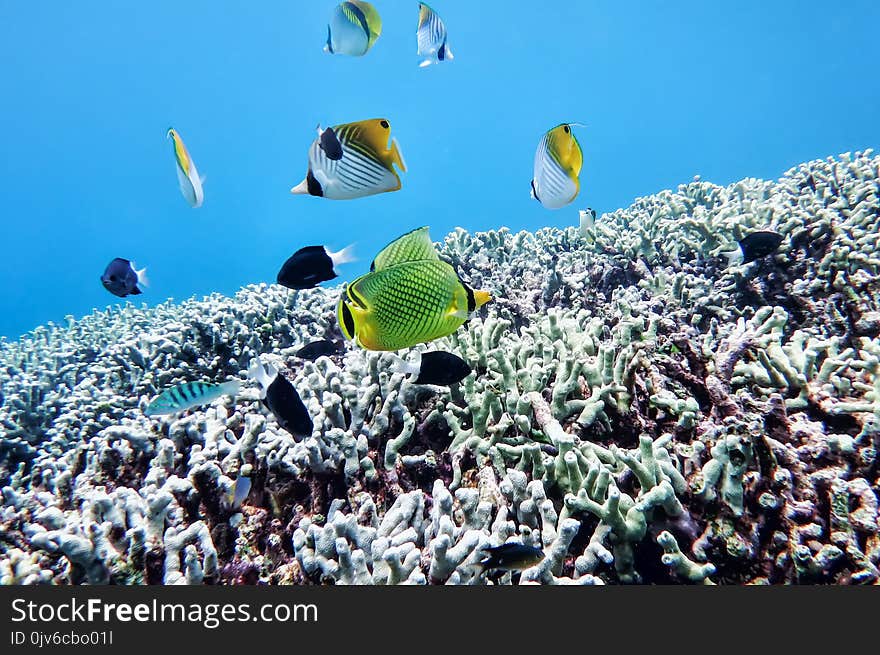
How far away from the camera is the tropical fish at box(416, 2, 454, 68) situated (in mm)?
3793

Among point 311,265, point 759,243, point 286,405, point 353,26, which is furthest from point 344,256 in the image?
point 759,243

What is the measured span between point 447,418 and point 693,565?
1390 mm

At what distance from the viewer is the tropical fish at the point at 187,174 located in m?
2.44

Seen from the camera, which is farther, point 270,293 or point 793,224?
point 270,293

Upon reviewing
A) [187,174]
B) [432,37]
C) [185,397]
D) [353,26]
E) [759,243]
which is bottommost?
[185,397]

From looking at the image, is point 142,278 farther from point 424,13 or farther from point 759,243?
point 759,243

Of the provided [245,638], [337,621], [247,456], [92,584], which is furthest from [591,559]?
[92,584]

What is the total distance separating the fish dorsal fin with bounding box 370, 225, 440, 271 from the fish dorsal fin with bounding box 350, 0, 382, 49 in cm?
226

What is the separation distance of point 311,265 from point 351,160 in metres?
1.06

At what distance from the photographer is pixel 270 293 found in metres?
5.93

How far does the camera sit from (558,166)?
8.52 feet

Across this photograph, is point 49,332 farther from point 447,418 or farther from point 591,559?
point 591,559

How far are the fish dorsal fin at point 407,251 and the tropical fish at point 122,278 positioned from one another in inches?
134

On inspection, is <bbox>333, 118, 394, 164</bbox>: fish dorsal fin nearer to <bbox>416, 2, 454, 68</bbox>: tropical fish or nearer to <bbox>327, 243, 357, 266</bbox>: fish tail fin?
<bbox>327, 243, 357, 266</bbox>: fish tail fin
